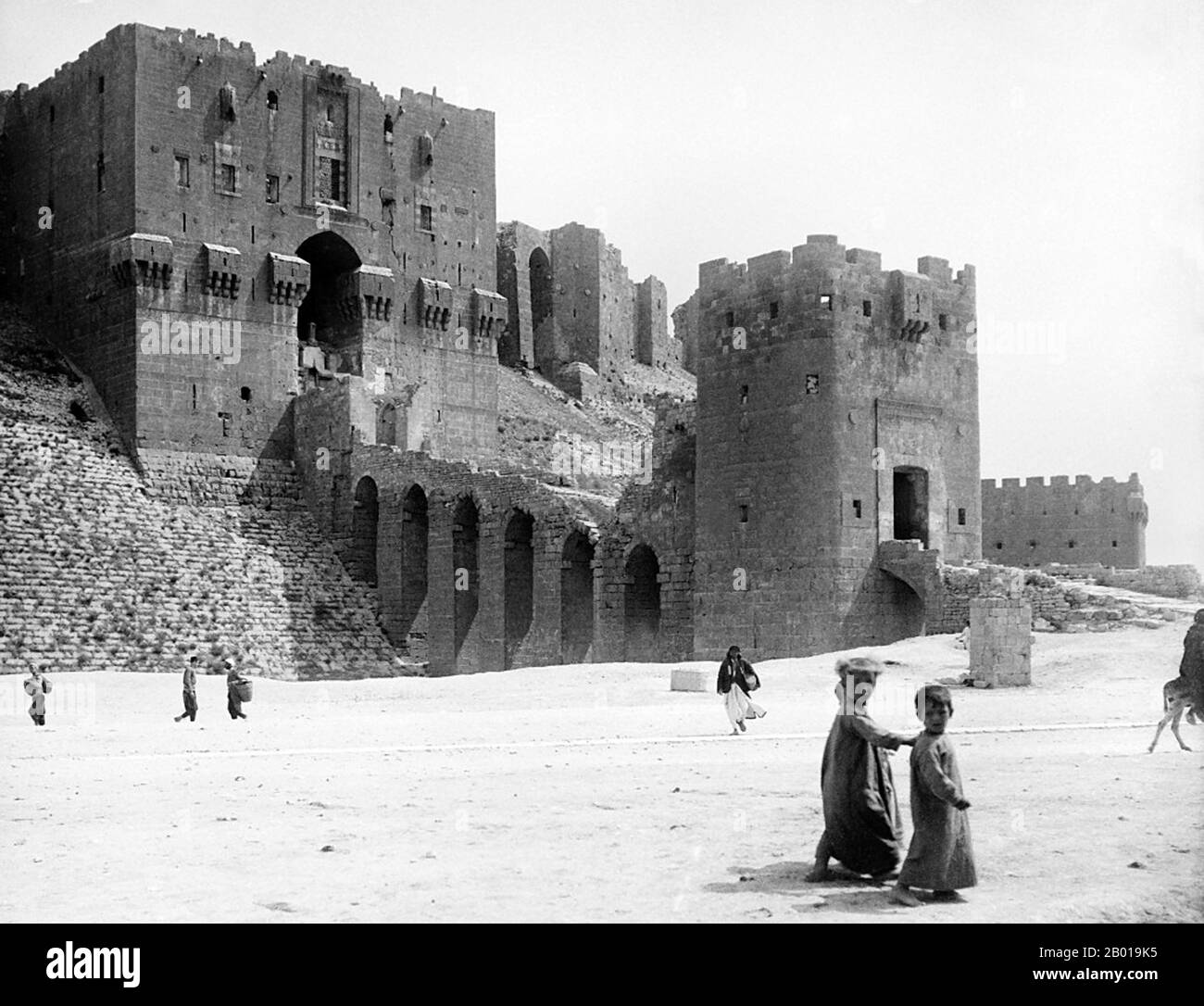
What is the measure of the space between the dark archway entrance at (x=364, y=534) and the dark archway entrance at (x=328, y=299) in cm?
561

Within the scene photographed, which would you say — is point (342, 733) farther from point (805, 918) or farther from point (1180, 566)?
point (1180, 566)

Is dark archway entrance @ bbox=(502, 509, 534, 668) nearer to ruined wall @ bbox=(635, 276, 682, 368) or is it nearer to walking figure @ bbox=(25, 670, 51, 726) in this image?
walking figure @ bbox=(25, 670, 51, 726)

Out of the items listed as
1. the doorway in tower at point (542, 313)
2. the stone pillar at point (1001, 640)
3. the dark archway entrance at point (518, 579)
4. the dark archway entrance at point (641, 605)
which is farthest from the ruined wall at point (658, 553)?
the doorway in tower at point (542, 313)

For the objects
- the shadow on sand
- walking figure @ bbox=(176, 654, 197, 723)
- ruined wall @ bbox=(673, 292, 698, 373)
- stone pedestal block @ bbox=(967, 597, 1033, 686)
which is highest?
ruined wall @ bbox=(673, 292, 698, 373)

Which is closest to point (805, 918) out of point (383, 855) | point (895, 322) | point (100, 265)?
point (383, 855)

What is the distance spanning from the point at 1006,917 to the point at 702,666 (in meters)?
18.9

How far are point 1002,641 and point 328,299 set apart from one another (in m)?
31.7

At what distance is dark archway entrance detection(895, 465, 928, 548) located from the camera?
32625 mm

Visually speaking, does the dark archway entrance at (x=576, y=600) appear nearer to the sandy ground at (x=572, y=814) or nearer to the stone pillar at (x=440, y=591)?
the stone pillar at (x=440, y=591)

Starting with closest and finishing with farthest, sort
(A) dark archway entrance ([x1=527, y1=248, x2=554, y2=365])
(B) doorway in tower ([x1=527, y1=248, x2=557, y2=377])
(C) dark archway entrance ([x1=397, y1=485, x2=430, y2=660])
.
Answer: (C) dark archway entrance ([x1=397, y1=485, x2=430, y2=660])
(B) doorway in tower ([x1=527, y1=248, x2=557, y2=377])
(A) dark archway entrance ([x1=527, y1=248, x2=554, y2=365])

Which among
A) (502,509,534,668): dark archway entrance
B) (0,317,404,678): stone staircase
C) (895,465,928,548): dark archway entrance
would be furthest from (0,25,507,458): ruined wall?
(895,465,928,548): dark archway entrance

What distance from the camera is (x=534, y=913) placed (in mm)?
8953

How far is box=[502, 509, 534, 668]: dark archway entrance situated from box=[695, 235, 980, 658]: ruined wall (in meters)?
8.04

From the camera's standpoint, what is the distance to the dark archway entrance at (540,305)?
71.7 meters
